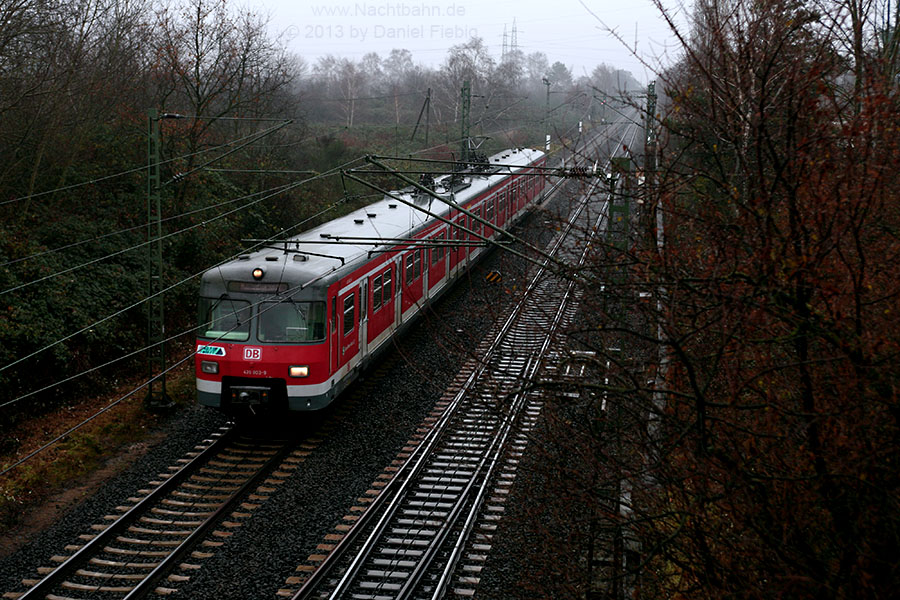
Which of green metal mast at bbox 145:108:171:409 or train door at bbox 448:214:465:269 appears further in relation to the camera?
train door at bbox 448:214:465:269

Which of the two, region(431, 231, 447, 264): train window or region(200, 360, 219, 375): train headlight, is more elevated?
region(431, 231, 447, 264): train window

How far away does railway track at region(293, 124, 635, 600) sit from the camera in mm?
8086

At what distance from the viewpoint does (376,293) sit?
15109 millimetres

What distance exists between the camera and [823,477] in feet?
14.9

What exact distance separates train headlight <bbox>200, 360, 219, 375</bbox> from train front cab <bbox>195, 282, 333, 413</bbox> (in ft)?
0.05

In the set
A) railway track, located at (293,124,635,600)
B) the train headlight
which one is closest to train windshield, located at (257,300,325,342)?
the train headlight

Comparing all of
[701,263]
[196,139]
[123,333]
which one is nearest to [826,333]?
[701,263]

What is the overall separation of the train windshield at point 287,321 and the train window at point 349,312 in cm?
112

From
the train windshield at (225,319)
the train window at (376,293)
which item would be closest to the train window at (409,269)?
the train window at (376,293)

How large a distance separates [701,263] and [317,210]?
2263cm

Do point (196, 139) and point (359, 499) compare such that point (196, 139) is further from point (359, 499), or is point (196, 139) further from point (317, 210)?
point (359, 499)

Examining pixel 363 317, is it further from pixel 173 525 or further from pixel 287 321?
pixel 173 525

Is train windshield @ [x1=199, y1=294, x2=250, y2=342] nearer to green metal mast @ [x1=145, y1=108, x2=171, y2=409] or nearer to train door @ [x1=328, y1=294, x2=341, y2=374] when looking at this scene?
green metal mast @ [x1=145, y1=108, x2=171, y2=409]

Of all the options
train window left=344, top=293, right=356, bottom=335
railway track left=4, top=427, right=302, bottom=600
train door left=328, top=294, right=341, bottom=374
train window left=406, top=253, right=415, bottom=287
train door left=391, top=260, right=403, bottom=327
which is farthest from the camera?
train window left=406, top=253, right=415, bottom=287
